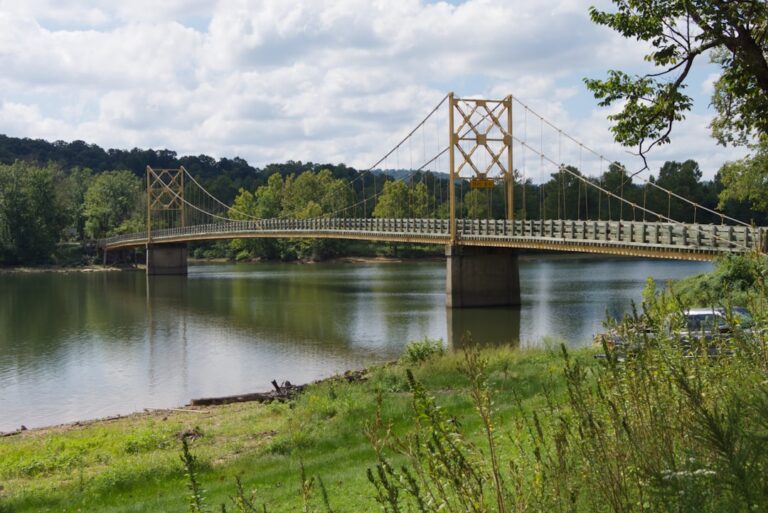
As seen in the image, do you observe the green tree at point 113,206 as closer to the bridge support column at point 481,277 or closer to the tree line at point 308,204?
the tree line at point 308,204

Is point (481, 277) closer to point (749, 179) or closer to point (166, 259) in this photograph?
point (749, 179)

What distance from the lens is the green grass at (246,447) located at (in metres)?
10.2

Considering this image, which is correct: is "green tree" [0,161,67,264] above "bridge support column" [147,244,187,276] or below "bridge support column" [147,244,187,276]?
above

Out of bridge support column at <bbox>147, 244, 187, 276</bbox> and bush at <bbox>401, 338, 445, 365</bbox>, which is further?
bridge support column at <bbox>147, 244, 187, 276</bbox>

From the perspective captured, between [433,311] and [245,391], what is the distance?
63.9 feet

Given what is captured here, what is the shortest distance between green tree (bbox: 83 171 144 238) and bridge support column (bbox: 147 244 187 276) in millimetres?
22431

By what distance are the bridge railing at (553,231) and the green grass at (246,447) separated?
19.1ft

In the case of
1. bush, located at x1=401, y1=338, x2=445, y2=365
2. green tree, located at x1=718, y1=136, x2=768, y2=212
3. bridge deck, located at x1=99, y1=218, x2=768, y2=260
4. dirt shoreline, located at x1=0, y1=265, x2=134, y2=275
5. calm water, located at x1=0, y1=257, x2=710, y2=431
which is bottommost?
calm water, located at x1=0, y1=257, x2=710, y2=431

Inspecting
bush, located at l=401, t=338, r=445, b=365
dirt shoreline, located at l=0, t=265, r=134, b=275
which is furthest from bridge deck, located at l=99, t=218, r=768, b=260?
dirt shoreline, located at l=0, t=265, r=134, b=275

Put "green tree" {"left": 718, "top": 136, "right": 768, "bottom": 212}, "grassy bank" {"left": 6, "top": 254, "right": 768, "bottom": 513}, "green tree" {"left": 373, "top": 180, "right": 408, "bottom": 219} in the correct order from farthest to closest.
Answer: "green tree" {"left": 373, "top": 180, "right": 408, "bottom": 219}, "green tree" {"left": 718, "top": 136, "right": 768, "bottom": 212}, "grassy bank" {"left": 6, "top": 254, "right": 768, "bottom": 513}

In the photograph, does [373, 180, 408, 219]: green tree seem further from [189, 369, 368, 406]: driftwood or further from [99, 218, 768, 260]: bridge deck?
[189, 369, 368, 406]: driftwood

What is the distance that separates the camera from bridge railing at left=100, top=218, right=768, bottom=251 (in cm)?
2947

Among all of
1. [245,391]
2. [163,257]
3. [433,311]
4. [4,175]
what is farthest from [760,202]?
Result: [4,175]

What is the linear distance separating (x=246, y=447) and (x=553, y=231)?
94.4 feet
